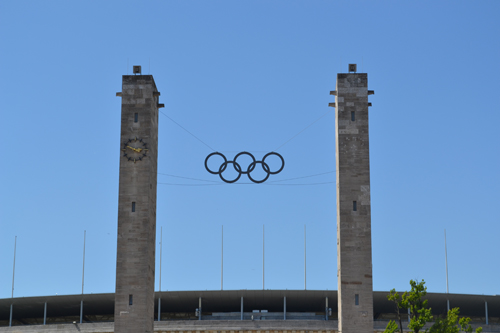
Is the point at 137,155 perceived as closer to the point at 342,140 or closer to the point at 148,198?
the point at 148,198

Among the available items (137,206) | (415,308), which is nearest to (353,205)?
(415,308)

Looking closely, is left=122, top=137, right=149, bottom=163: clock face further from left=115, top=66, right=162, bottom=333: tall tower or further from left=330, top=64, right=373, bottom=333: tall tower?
left=330, top=64, right=373, bottom=333: tall tower

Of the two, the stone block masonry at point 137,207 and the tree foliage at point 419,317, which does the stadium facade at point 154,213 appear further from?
the tree foliage at point 419,317

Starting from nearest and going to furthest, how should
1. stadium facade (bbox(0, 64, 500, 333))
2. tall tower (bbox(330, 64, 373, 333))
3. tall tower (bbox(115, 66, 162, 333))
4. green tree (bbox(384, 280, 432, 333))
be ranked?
green tree (bbox(384, 280, 432, 333)), tall tower (bbox(330, 64, 373, 333)), stadium facade (bbox(0, 64, 500, 333)), tall tower (bbox(115, 66, 162, 333))

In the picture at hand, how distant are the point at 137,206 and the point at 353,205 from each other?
58.4 ft

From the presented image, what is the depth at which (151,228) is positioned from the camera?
2987 inches

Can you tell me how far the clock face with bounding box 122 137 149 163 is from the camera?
75.9m

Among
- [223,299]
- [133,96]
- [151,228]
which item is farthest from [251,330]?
[133,96]

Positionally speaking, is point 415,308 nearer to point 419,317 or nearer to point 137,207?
point 419,317

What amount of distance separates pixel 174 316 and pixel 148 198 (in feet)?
86.9

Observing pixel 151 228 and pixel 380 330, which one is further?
pixel 380 330

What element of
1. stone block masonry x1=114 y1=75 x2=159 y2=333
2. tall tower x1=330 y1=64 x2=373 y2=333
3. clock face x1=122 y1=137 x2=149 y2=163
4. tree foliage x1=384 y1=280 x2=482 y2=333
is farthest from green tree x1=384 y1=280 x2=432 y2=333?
clock face x1=122 y1=137 x2=149 y2=163

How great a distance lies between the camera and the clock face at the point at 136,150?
249 ft

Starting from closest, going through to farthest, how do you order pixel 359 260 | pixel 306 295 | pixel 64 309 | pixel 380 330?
1. pixel 359 260
2. pixel 380 330
3. pixel 306 295
4. pixel 64 309
